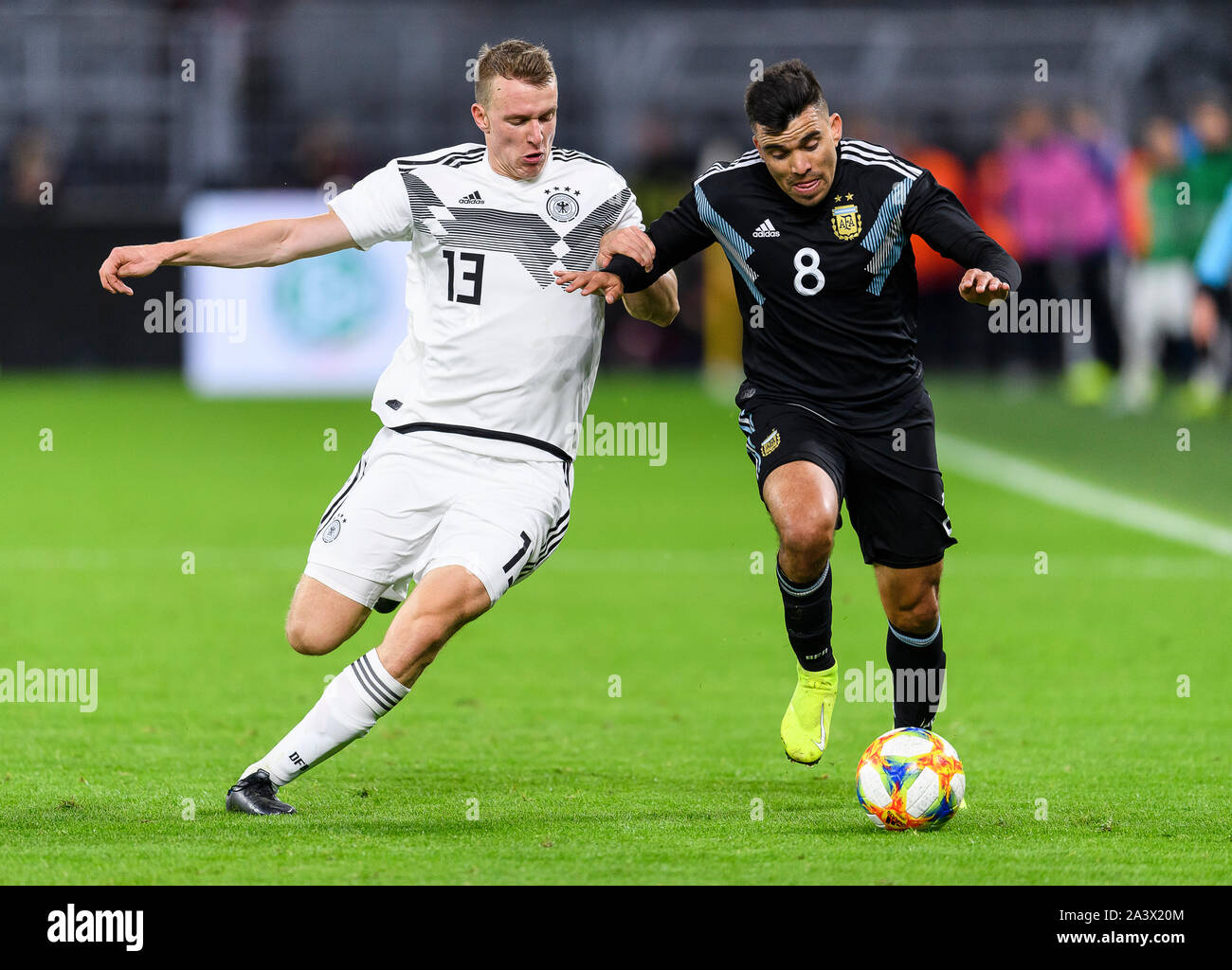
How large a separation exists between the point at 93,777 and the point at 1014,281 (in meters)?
3.35

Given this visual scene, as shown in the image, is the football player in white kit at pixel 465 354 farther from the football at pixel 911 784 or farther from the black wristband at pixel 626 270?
the football at pixel 911 784

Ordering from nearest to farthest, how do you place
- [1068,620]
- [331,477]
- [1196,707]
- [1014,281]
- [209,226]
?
1. [1014,281]
2. [1196,707]
3. [1068,620]
4. [331,477]
5. [209,226]

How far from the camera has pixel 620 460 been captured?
1722cm

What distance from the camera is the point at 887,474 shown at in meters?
6.36

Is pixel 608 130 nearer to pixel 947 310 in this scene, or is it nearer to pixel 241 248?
pixel 947 310

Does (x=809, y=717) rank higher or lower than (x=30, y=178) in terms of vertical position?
lower

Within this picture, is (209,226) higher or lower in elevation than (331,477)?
higher

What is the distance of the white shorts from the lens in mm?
5965

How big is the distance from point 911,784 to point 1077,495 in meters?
9.10

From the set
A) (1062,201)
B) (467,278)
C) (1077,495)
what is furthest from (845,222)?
(1062,201)

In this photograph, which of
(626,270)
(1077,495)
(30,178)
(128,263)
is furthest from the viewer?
(30,178)
